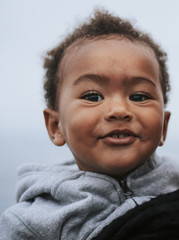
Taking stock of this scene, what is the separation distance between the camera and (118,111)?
2.48ft

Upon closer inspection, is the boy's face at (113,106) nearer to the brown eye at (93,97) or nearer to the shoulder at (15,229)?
the brown eye at (93,97)

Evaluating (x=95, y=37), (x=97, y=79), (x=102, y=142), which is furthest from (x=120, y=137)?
(x=95, y=37)

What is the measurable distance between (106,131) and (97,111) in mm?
64

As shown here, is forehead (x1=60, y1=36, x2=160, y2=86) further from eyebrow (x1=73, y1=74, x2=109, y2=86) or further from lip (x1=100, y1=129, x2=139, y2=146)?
lip (x1=100, y1=129, x2=139, y2=146)

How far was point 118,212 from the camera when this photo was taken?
709 mm

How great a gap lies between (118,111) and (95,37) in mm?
297

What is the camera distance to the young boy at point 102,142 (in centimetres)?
74

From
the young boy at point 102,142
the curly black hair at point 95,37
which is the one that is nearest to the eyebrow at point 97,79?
the young boy at point 102,142

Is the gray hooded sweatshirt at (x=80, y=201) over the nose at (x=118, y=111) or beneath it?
beneath

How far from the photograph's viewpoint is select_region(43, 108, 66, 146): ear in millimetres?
1013

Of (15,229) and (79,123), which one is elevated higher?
(79,123)

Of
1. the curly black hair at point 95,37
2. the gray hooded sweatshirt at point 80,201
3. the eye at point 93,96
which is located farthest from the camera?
the curly black hair at point 95,37

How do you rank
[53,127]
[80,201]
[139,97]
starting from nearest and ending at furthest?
[80,201]
[139,97]
[53,127]

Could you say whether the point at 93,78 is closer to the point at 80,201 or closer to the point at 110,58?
the point at 110,58
